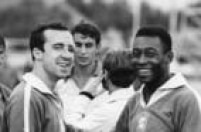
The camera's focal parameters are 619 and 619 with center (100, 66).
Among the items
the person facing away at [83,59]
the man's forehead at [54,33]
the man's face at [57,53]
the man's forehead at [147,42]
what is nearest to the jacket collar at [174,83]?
the man's forehead at [147,42]

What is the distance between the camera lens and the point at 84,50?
574 centimetres

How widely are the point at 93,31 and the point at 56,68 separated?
1.50 meters

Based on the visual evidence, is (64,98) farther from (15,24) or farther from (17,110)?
(15,24)

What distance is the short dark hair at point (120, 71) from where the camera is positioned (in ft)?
15.8

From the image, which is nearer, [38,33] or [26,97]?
[26,97]

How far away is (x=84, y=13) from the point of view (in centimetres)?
5034

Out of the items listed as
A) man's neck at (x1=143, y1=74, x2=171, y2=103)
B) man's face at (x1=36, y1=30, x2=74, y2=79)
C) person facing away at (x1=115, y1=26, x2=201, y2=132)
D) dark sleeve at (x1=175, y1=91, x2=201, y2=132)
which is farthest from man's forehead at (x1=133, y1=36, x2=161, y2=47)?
man's face at (x1=36, y1=30, x2=74, y2=79)

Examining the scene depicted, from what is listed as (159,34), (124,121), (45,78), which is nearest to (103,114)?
(124,121)

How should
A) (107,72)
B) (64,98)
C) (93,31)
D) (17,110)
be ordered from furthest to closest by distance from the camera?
(93,31), (64,98), (107,72), (17,110)

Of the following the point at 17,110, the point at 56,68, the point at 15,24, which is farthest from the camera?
the point at 15,24

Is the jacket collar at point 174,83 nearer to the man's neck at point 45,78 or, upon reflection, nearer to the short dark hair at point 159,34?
the short dark hair at point 159,34

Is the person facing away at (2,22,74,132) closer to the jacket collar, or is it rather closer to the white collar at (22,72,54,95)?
the white collar at (22,72,54,95)

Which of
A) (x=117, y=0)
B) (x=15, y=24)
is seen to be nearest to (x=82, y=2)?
(x=117, y=0)

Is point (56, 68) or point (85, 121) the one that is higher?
point (56, 68)
